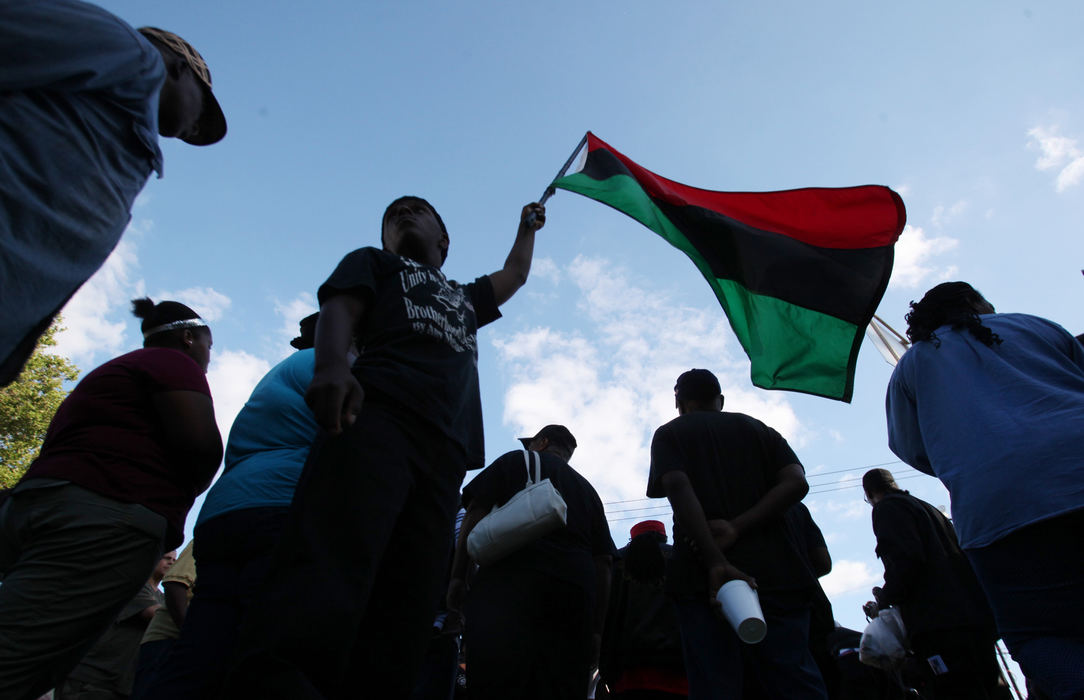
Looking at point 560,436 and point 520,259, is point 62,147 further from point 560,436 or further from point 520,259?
point 560,436

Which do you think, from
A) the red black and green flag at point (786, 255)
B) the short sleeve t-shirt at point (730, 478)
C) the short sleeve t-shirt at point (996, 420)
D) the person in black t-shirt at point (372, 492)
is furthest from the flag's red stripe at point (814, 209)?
the person in black t-shirt at point (372, 492)

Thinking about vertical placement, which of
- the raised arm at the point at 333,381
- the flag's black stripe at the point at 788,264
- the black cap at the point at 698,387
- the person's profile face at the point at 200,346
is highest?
the flag's black stripe at the point at 788,264

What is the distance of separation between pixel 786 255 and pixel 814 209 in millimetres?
450

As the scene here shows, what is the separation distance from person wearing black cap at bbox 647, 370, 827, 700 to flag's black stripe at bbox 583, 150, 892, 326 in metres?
1.01

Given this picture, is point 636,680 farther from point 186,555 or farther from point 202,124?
point 202,124

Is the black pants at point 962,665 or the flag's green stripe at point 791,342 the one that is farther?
the flag's green stripe at point 791,342

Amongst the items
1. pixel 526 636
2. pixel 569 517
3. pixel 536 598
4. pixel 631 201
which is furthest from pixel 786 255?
pixel 526 636

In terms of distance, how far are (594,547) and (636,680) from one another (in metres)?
0.85

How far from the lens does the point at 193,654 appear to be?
237 centimetres

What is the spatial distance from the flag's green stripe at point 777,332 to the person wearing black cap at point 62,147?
3.16 metres

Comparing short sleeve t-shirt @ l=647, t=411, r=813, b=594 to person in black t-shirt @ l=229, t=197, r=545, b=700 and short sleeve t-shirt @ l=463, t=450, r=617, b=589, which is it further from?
person in black t-shirt @ l=229, t=197, r=545, b=700

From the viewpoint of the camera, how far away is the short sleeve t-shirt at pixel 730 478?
3057 mm

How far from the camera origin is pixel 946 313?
3098mm

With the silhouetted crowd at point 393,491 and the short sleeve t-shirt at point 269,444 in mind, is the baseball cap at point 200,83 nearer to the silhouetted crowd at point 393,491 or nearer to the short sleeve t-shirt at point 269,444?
the silhouetted crowd at point 393,491
